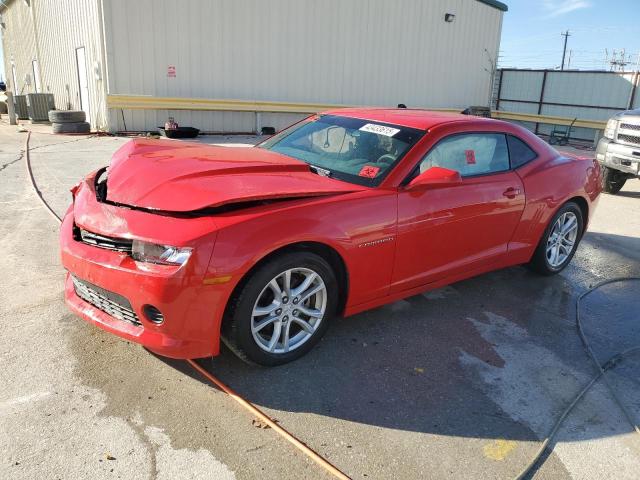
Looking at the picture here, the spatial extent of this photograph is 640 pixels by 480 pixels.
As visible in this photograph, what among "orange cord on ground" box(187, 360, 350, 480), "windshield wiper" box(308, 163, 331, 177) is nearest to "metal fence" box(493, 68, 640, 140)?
"windshield wiper" box(308, 163, 331, 177)

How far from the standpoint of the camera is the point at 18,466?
2307mm

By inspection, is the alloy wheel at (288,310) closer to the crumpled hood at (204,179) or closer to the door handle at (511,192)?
the crumpled hood at (204,179)

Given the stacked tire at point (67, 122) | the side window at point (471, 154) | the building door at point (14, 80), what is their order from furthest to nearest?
the building door at point (14, 80)
the stacked tire at point (67, 122)
the side window at point (471, 154)

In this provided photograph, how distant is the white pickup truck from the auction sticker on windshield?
613cm

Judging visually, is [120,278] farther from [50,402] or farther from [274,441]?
[274,441]

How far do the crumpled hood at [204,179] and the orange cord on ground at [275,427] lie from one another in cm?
98

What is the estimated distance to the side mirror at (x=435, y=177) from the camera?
11.3 ft

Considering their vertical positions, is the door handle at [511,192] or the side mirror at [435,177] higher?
the side mirror at [435,177]

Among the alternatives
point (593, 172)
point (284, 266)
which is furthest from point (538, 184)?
point (284, 266)

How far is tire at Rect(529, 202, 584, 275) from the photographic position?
4797 mm

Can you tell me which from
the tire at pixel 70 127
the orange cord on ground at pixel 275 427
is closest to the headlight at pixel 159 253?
the orange cord on ground at pixel 275 427

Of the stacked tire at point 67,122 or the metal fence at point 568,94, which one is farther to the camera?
the metal fence at point 568,94

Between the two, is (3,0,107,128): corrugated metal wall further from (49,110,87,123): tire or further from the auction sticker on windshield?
the auction sticker on windshield

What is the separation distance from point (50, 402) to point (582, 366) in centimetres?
325
